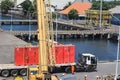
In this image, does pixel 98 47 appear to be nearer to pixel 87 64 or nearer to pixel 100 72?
pixel 87 64

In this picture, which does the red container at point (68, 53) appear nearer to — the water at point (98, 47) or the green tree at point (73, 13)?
the water at point (98, 47)

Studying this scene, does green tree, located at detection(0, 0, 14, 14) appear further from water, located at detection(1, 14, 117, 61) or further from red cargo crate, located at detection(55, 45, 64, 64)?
Result: red cargo crate, located at detection(55, 45, 64, 64)

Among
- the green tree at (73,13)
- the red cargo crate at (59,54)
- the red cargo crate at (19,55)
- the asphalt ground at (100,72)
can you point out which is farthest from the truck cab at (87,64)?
the green tree at (73,13)

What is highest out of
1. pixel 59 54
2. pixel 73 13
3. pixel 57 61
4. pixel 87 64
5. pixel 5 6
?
pixel 5 6

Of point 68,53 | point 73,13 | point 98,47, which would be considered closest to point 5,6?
point 73,13

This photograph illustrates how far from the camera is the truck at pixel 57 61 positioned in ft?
130

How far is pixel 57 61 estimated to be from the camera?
4106 cm

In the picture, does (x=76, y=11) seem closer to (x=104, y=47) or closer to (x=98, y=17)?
(x=98, y=17)

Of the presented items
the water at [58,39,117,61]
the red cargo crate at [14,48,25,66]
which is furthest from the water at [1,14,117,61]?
the red cargo crate at [14,48,25,66]

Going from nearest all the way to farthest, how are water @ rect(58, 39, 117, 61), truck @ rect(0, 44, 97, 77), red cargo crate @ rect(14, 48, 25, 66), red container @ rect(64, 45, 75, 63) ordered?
truck @ rect(0, 44, 97, 77) → red cargo crate @ rect(14, 48, 25, 66) → red container @ rect(64, 45, 75, 63) → water @ rect(58, 39, 117, 61)

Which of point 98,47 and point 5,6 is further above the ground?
point 5,6

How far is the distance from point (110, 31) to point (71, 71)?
6803 cm

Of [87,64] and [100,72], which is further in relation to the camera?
[87,64]

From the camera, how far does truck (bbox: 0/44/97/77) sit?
39531 millimetres
